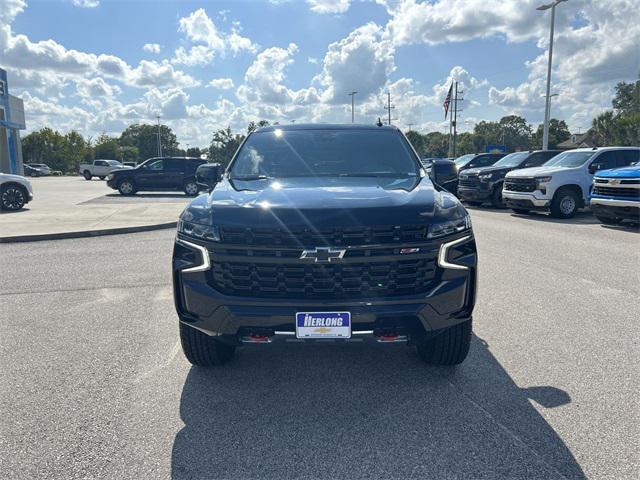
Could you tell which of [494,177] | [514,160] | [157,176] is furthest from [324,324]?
[157,176]

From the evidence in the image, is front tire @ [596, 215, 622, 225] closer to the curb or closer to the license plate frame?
the curb

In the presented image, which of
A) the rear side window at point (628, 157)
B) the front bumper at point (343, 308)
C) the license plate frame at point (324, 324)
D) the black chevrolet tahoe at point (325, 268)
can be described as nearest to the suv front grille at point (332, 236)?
the black chevrolet tahoe at point (325, 268)

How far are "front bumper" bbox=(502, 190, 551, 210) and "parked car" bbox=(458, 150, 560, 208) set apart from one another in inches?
68.9

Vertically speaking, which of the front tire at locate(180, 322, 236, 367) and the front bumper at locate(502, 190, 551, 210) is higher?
the front bumper at locate(502, 190, 551, 210)

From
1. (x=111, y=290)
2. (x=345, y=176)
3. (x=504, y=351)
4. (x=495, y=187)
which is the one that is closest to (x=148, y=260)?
(x=111, y=290)

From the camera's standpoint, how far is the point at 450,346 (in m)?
3.54

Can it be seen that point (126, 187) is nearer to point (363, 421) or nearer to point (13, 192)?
point (13, 192)

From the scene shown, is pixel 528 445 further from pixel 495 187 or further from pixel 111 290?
pixel 495 187

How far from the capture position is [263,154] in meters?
4.58

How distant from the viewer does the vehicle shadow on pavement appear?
8.38ft

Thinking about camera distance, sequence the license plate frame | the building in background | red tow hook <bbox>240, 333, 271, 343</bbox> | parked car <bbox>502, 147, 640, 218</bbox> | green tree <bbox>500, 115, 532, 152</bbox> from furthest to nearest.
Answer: green tree <bbox>500, 115, 532, 152</bbox> < the building in background < parked car <bbox>502, 147, 640, 218</bbox> < red tow hook <bbox>240, 333, 271, 343</bbox> < the license plate frame

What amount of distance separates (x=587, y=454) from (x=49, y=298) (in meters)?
5.51

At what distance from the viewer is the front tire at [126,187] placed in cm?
2308

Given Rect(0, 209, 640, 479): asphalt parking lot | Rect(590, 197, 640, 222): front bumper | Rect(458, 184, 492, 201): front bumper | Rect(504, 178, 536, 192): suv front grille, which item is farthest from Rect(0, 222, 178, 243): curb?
Rect(590, 197, 640, 222): front bumper
